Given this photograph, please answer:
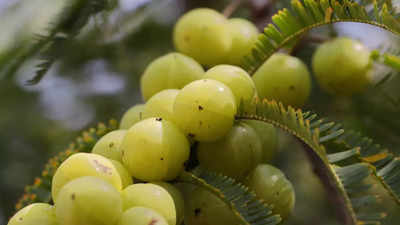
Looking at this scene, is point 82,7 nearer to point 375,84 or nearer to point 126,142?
point 126,142

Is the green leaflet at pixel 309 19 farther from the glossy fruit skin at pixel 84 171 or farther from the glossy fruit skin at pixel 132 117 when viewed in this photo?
the glossy fruit skin at pixel 84 171

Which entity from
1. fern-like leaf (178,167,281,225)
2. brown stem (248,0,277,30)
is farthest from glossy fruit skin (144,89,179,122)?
brown stem (248,0,277,30)

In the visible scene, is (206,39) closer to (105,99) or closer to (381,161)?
(381,161)

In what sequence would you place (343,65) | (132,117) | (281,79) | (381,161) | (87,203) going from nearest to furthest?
(87,203) → (381,161) → (132,117) → (281,79) → (343,65)

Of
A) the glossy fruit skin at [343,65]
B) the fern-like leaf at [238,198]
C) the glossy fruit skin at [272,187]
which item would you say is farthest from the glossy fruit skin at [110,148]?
the glossy fruit skin at [343,65]

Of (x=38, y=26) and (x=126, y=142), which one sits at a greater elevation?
(x=38, y=26)

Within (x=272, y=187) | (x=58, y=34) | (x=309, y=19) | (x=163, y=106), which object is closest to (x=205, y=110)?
(x=163, y=106)

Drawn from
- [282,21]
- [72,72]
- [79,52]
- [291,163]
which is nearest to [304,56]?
[282,21]

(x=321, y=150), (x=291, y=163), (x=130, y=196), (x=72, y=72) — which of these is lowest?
(x=291, y=163)

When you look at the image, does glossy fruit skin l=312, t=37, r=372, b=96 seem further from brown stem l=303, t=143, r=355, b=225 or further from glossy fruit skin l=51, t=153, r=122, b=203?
glossy fruit skin l=51, t=153, r=122, b=203
